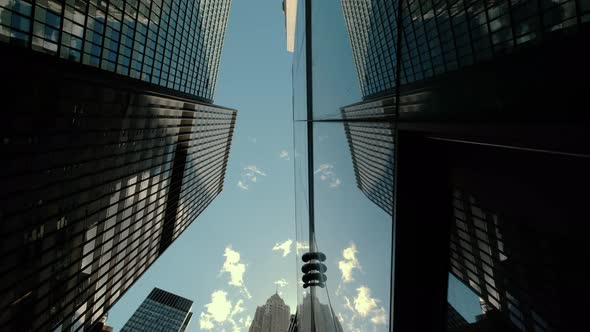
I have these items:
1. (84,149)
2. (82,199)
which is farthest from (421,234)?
(82,199)

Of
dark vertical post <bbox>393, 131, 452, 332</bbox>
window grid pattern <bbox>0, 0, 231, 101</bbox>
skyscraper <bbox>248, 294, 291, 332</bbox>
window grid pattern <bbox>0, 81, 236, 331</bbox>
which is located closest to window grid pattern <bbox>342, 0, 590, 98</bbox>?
dark vertical post <bbox>393, 131, 452, 332</bbox>

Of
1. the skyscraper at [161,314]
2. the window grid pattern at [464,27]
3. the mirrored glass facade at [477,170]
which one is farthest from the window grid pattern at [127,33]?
the skyscraper at [161,314]

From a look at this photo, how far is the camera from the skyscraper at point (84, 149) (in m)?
25.1

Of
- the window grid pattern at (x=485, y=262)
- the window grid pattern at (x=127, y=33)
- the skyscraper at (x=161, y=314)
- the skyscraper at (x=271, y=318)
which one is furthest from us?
the skyscraper at (x=271, y=318)

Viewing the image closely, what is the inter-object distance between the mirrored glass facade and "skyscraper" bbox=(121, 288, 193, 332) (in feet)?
688

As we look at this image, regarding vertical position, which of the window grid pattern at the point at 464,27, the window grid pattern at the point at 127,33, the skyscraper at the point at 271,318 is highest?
the window grid pattern at the point at 127,33

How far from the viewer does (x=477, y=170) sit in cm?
263

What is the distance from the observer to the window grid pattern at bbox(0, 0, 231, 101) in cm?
2748

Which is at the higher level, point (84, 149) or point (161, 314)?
point (84, 149)

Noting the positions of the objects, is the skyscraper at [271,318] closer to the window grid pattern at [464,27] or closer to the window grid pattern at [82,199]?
the window grid pattern at [82,199]

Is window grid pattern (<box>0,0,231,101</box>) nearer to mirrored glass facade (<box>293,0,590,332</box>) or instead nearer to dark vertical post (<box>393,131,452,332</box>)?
mirrored glass facade (<box>293,0,590,332</box>)

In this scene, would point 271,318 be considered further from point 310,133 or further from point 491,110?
point 491,110

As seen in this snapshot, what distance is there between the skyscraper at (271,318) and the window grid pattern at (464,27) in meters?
195

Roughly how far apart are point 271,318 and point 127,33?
181086 millimetres
